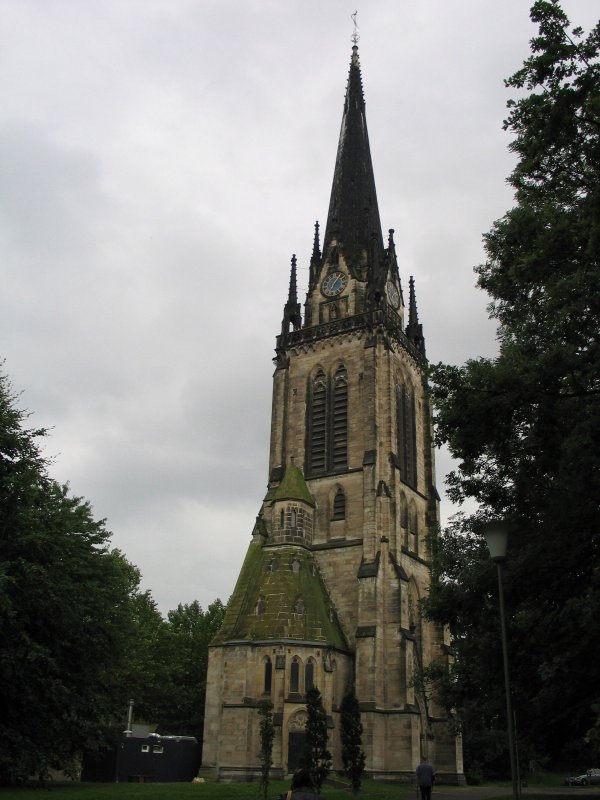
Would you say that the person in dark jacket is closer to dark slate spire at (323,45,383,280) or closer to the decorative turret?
the decorative turret

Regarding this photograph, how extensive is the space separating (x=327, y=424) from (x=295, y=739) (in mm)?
18628

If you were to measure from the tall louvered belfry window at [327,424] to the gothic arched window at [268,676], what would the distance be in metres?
12.7

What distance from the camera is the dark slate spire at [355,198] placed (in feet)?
176

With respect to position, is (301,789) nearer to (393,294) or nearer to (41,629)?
(41,629)

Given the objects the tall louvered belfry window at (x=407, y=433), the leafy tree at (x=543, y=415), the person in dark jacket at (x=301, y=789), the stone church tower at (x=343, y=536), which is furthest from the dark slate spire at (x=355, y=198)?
the person in dark jacket at (x=301, y=789)

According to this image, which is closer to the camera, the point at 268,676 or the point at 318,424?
the point at 268,676

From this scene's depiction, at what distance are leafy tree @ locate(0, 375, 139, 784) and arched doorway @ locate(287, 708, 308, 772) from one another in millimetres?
11344

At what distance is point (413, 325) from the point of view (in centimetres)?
5459

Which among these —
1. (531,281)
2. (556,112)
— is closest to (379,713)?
(531,281)

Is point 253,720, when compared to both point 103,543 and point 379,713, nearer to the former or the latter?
point 379,713

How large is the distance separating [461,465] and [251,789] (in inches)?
725

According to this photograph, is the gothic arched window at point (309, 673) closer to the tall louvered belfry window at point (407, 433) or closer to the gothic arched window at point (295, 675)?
the gothic arched window at point (295, 675)

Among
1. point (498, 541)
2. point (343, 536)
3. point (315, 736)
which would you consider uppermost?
point (343, 536)

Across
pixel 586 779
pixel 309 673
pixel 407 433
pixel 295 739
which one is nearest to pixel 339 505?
pixel 407 433
